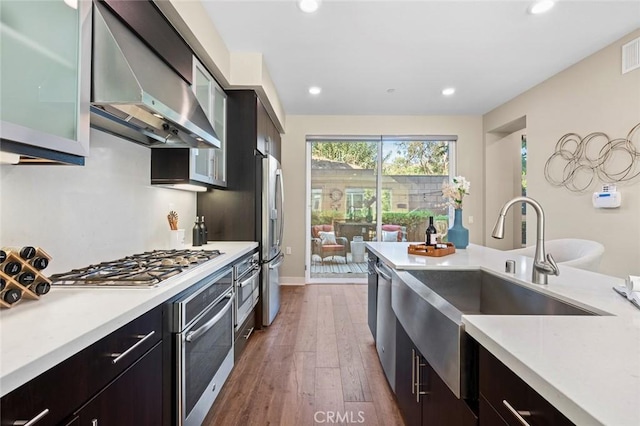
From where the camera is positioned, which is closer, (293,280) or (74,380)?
(74,380)

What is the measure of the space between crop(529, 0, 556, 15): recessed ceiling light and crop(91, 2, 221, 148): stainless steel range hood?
105 inches

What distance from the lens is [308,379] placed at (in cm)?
209

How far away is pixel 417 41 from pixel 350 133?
220 cm

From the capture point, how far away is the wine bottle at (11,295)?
897 millimetres

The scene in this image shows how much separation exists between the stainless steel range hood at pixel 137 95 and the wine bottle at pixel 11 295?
0.78 metres

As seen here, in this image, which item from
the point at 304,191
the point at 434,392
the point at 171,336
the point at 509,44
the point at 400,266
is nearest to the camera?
the point at 434,392

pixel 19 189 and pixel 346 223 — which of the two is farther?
pixel 346 223

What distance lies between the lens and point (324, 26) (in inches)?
99.6

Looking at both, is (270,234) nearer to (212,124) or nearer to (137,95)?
(212,124)

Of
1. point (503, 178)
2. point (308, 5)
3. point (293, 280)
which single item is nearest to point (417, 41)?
point (308, 5)

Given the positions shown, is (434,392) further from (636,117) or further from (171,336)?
(636,117)

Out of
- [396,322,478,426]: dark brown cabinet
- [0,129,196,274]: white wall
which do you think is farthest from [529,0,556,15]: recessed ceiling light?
[0,129,196,274]: white wall

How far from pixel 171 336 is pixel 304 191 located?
12.3ft

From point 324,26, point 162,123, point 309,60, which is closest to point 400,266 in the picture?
point 162,123
